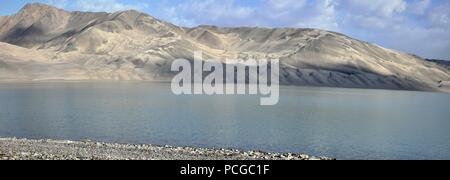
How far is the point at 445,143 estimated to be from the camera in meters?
51.5

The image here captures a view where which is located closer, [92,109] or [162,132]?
[162,132]

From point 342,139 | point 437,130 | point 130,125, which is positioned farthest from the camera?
point 437,130

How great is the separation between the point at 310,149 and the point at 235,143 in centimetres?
603

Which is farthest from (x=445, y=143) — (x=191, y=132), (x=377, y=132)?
(x=191, y=132)

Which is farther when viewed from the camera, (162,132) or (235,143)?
(162,132)

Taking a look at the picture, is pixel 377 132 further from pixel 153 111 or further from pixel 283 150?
pixel 153 111

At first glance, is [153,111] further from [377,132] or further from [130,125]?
[377,132]

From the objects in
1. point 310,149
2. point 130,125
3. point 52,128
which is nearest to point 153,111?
point 130,125

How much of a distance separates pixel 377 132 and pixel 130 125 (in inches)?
963

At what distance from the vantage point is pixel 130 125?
57500mm
